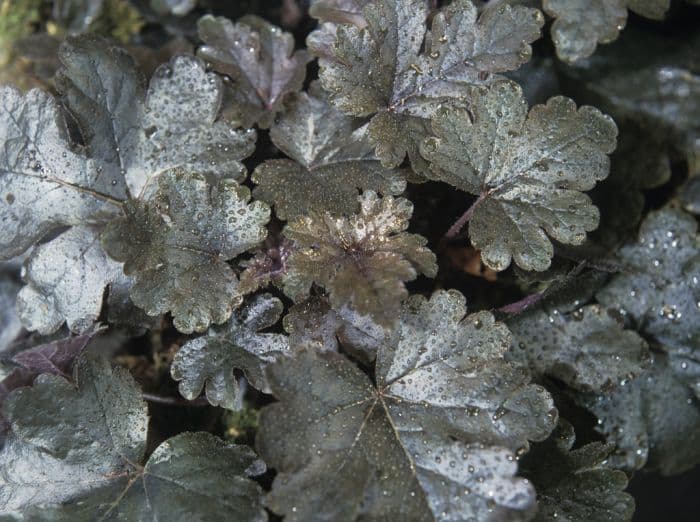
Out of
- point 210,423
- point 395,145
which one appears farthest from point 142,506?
point 395,145

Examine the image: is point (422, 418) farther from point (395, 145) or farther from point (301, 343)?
point (395, 145)

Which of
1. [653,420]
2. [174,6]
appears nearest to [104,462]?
[653,420]

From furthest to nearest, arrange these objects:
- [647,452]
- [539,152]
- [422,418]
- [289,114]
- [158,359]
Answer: [158,359] < [647,452] < [289,114] < [539,152] < [422,418]

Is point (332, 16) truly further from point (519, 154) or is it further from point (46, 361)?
point (46, 361)

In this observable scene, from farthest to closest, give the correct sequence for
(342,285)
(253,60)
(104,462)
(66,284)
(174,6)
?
(174,6) < (253,60) < (66,284) < (104,462) < (342,285)

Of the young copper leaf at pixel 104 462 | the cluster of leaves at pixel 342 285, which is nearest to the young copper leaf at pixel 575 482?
the cluster of leaves at pixel 342 285
